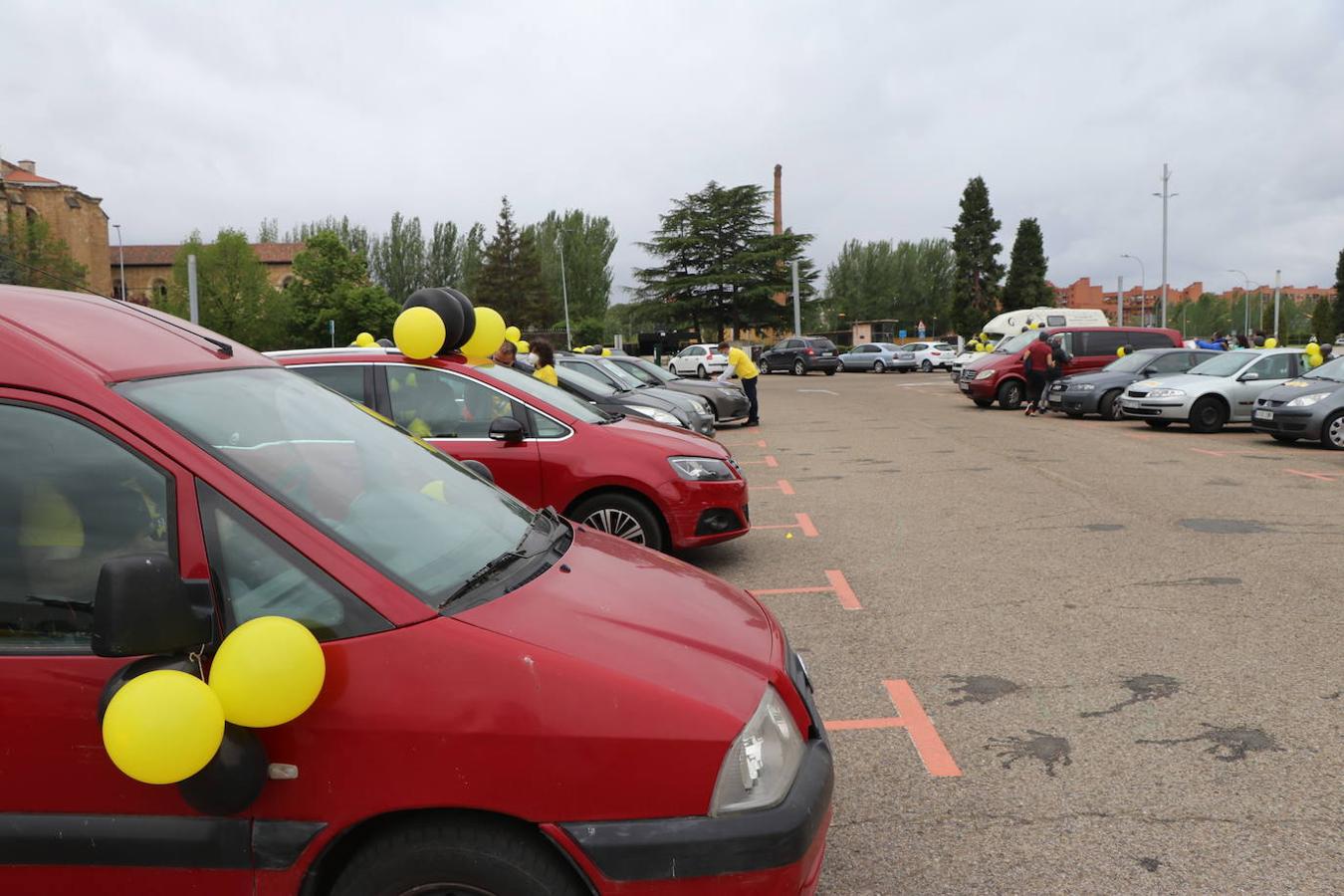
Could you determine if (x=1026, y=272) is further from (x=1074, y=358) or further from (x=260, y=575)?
(x=260, y=575)

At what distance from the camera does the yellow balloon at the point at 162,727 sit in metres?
2.13

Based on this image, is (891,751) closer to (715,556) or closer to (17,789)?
(17,789)

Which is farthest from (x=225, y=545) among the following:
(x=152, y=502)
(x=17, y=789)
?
(x=17, y=789)

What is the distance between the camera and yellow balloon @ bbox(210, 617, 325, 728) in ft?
7.06

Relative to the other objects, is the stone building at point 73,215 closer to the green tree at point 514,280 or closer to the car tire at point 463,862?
the green tree at point 514,280

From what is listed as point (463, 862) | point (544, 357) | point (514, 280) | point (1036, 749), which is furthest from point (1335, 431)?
point (514, 280)

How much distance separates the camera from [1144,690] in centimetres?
475

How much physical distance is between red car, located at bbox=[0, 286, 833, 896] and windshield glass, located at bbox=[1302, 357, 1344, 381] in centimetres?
1543

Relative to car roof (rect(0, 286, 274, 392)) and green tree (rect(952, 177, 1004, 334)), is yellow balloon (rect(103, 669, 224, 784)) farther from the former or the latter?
green tree (rect(952, 177, 1004, 334))

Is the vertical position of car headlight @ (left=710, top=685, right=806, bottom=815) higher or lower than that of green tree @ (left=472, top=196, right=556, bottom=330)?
lower

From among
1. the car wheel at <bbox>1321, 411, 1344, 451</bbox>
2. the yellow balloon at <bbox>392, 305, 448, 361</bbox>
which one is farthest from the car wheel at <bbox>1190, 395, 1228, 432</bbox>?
the yellow balloon at <bbox>392, 305, 448, 361</bbox>

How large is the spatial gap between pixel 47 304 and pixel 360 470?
89cm

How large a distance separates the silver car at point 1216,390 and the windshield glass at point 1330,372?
6.13 ft

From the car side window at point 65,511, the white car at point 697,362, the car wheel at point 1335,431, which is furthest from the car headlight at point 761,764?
the white car at point 697,362
